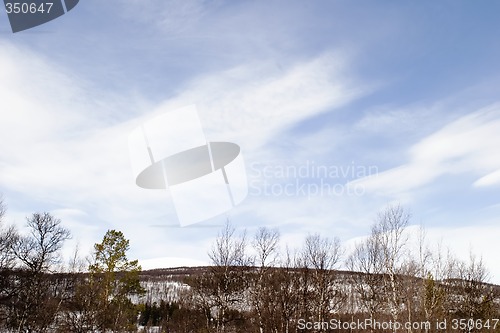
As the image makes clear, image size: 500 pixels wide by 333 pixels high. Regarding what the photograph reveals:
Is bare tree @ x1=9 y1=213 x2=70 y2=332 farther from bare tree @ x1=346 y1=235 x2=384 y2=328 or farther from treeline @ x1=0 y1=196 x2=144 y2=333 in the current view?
bare tree @ x1=346 y1=235 x2=384 y2=328

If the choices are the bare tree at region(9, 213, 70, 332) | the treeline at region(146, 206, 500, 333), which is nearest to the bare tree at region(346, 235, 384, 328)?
the treeline at region(146, 206, 500, 333)

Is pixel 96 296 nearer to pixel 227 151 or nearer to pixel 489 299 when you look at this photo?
pixel 227 151

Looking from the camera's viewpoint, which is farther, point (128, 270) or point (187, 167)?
point (128, 270)

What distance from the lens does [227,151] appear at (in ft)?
22.6

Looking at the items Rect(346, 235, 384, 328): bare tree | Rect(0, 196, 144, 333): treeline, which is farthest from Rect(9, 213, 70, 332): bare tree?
Rect(346, 235, 384, 328): bare tree

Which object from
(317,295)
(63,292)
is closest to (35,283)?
(63,292)

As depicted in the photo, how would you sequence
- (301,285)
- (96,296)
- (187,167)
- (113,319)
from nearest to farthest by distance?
(187,167)
(96,296)
(113,319)
(301,285)

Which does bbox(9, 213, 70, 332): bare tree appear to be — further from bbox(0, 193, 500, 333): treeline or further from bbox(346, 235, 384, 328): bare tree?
bbox(346, 235, 384, 328): bare tree

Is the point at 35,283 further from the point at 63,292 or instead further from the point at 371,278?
the point at 371,278

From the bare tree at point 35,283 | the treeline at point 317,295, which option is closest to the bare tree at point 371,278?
the treeline at point 317,295

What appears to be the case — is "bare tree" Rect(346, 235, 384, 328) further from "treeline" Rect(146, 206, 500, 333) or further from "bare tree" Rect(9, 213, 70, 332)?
"bare tree" Rect(9, 213, 70, 332)

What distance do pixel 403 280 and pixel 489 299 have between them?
10.3 meters

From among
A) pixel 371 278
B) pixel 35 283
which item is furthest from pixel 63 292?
pixel 371 278

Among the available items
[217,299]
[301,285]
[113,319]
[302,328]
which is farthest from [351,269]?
[113,319]
